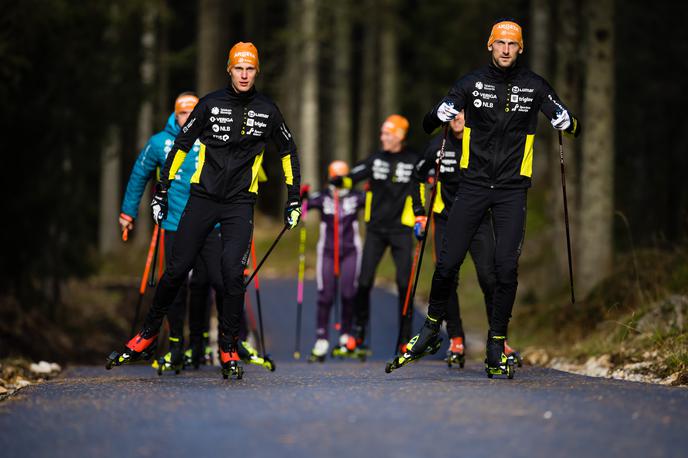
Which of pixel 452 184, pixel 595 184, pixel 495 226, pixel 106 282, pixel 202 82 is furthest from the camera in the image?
pixel 106 282

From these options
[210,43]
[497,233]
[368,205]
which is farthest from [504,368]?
[210,43]

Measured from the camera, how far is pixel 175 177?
11430mm

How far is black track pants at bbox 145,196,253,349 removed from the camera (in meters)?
9.87

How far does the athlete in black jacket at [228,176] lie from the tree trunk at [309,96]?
2613 centimetres

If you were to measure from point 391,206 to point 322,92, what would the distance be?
136 ft

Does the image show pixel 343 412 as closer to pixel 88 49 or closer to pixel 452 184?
pixel 452 184

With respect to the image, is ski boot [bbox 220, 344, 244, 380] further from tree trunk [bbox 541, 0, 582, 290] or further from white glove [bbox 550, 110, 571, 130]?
tree trunk [bbox 541, 0, 582, 290]

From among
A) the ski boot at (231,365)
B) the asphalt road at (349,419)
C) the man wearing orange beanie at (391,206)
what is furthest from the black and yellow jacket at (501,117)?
the man wearing orange beanie at (391,206)

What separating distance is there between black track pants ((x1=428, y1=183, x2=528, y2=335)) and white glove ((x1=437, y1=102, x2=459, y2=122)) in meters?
0.57

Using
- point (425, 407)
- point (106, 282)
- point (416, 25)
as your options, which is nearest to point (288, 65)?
point (416, 25)

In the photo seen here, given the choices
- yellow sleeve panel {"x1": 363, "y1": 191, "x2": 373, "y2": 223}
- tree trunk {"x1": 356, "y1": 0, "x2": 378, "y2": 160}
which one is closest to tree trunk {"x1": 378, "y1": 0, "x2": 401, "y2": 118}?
tree trunk {"x1": 356, "y1": 0, "x2": 378, "y2": 160}

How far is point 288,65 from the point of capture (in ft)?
148

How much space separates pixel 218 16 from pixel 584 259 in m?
11.0

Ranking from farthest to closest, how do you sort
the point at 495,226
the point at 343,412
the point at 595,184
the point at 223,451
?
the point at 595,184 → the point at 495,226 → the point at 343,412 → the point at 223,451
